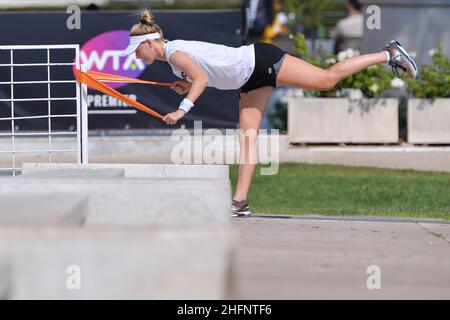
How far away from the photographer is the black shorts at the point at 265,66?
7312 millimetres

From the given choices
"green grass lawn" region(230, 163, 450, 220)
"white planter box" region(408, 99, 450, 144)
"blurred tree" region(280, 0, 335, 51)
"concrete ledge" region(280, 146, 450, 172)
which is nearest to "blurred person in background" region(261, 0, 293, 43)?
"blurred tree" region(280, 0, 335, 51)

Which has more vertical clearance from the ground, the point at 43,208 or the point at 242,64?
the point at 242,64

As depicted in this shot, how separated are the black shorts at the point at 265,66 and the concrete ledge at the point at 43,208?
99.4 inches

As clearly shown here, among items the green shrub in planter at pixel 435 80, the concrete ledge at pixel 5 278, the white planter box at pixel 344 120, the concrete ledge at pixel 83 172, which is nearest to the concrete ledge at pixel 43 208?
the concrete ledge at pixel 5 278

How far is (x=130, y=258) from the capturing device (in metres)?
3.68

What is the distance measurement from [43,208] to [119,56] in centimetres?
825

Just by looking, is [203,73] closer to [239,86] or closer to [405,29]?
[239,86]

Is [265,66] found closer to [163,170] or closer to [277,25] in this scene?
[163,170]

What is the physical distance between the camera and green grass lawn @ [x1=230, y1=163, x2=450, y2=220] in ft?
33.7

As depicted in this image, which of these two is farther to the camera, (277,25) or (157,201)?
(277,25)

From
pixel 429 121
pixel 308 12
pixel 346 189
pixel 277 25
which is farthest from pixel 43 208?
pixel 308 12

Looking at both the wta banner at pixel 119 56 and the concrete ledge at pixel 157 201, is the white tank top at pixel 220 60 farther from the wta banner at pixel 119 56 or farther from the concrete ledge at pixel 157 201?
the wta banner at pixel 119 56

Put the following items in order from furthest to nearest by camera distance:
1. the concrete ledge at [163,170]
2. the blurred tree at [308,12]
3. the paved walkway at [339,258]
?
the blurred tree at [308,12]
the concrete ledge at [163,170]
the paved walkway at [339,258]

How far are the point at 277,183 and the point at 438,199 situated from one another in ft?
6.59
